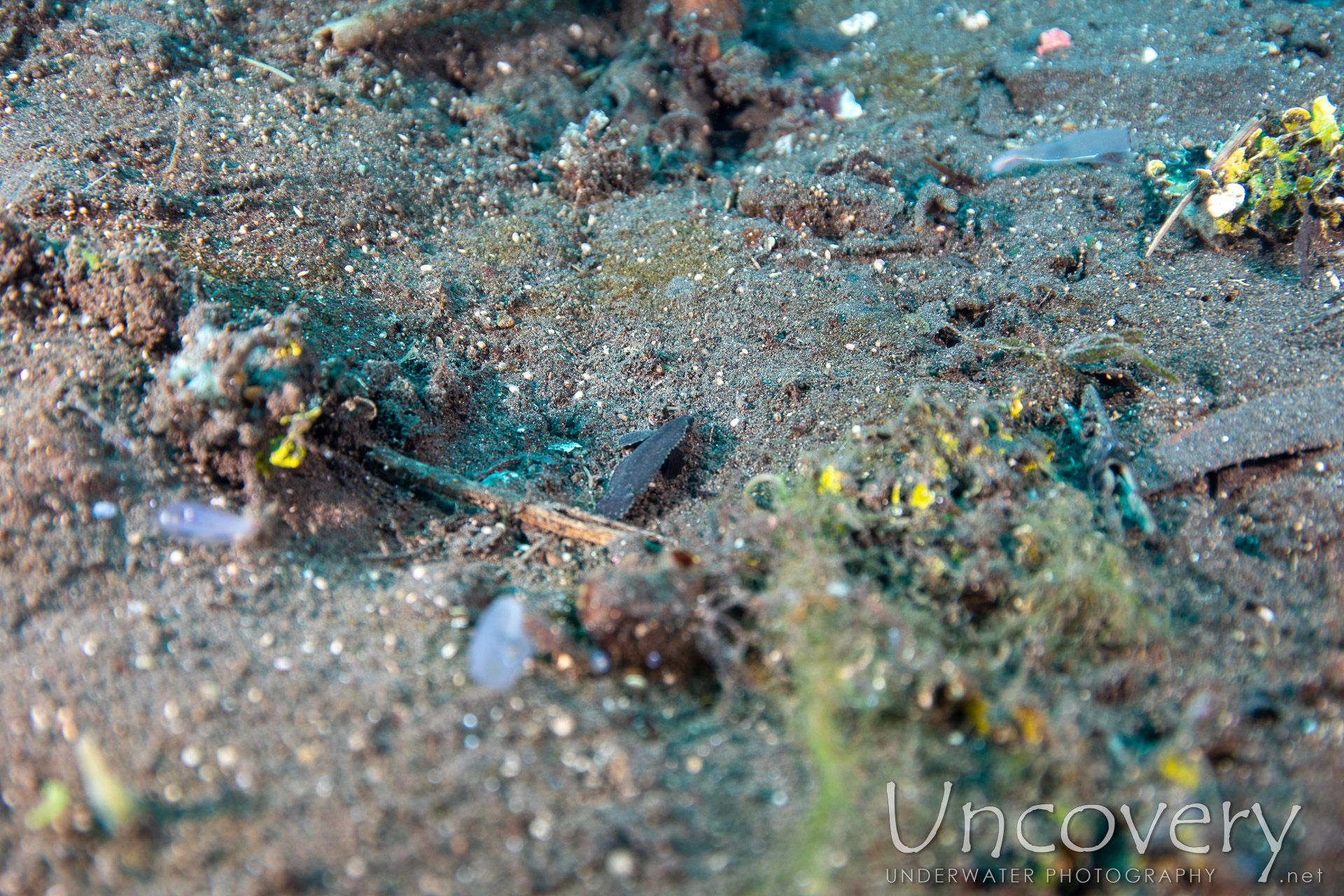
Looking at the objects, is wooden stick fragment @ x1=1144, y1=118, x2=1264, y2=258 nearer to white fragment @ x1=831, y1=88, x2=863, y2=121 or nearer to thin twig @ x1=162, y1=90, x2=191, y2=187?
white fragment @ x1=831, y1=88, x2=863, y2=121

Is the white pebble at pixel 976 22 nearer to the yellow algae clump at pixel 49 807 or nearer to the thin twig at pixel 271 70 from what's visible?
the thin twig at pixel 271 70

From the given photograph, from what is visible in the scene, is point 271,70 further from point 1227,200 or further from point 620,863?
point 1227,200

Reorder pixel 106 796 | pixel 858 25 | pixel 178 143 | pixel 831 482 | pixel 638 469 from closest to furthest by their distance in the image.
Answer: pixel 106 796 < pixel 831 482 < pixel 638 469 < pixel 178 143 < pixel 858 25

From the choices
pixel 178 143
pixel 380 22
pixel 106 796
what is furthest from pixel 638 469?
pixel 380 22

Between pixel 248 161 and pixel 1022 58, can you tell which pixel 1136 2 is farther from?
pixel 248 161

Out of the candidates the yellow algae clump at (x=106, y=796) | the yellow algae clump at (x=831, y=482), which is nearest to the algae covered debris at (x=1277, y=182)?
the yellow algae clump at (x=831, y=482)

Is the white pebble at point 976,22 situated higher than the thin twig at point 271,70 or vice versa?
the thin twig at point 271,70

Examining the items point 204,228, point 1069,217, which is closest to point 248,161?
point 204,228
